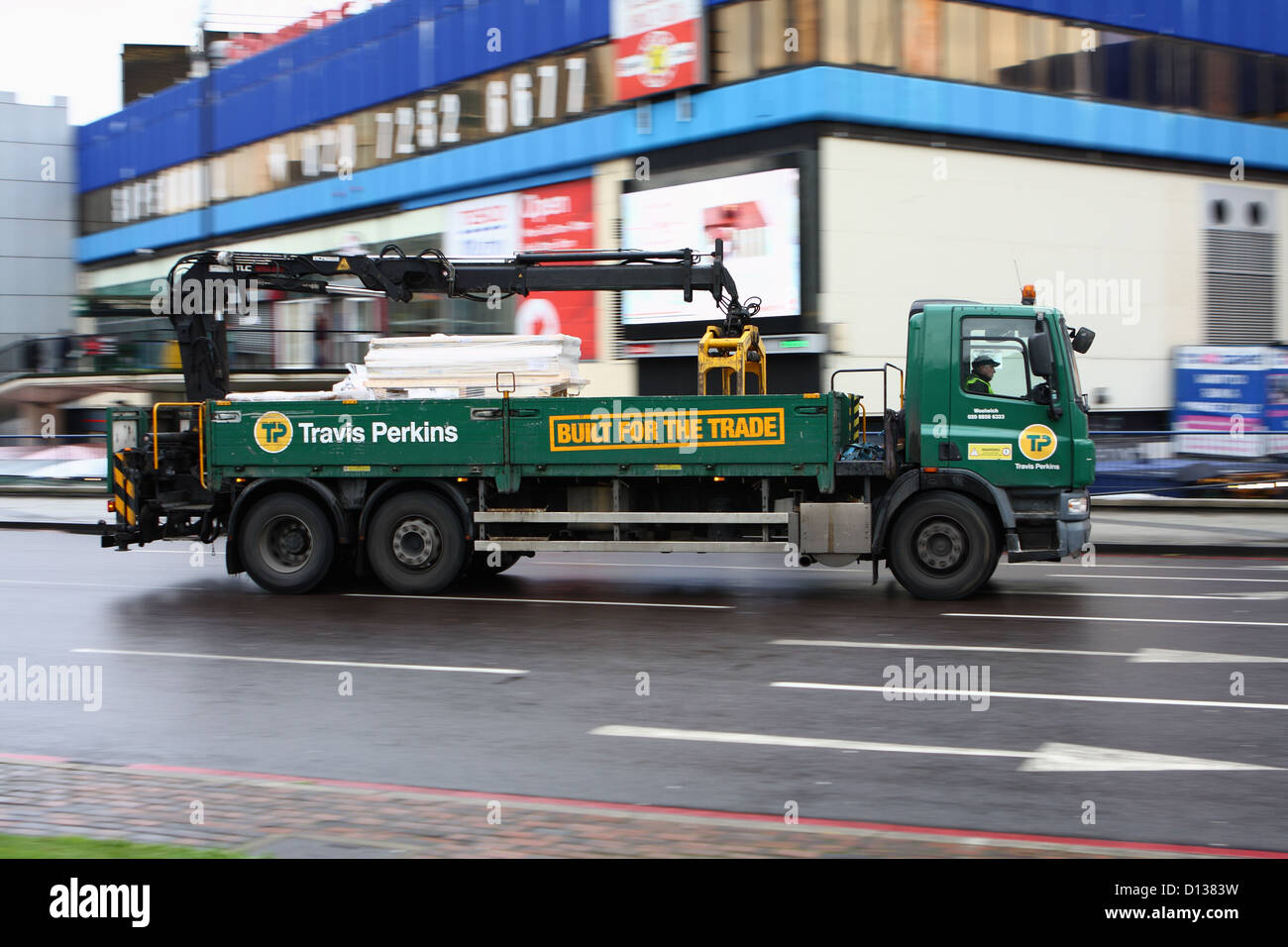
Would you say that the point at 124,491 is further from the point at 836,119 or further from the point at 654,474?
the point at 836,119

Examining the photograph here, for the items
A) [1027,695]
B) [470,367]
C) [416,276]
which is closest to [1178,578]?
[1027,695]

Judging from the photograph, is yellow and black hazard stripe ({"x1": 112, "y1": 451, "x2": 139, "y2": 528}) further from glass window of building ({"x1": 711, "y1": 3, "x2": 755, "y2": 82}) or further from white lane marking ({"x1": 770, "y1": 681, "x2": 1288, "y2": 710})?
glass window of building ({"x1": 711, "y1": 3, "x2": 755, "y2": 82})

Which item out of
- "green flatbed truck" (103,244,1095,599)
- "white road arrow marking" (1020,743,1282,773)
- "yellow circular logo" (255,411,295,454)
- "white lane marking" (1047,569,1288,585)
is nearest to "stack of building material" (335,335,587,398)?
"green flatbed truck" (103,244,1095,599)

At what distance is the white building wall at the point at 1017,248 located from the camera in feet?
87.2

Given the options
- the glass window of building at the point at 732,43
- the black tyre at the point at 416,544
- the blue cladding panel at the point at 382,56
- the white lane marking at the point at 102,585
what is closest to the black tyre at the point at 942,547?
the black tyre at the point at 416,544

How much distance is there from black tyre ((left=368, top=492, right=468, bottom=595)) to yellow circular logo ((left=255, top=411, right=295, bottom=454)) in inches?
50.0

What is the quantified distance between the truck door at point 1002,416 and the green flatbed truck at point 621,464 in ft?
0.06

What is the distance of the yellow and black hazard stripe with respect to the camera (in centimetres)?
1441

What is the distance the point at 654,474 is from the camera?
42.8 feet

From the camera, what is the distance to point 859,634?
10.9 meters

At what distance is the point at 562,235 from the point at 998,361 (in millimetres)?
20846

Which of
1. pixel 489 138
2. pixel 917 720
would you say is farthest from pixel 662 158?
pixel 917 720
